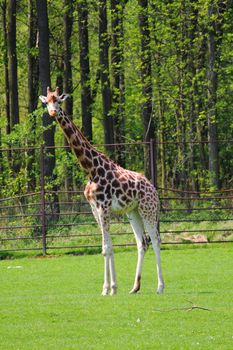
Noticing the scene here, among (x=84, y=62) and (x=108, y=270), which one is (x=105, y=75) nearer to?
(x=84, y=62)

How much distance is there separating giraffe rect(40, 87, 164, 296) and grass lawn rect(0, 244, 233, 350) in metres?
Answer: 0.70

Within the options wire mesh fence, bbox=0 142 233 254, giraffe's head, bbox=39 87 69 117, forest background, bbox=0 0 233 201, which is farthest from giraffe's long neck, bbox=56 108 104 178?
forest background, bbox=0 0 233 201

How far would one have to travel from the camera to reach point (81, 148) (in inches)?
687

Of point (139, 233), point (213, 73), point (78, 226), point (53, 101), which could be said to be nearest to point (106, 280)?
point (139, 233)

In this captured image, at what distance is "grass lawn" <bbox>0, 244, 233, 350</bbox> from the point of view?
12.3 meters

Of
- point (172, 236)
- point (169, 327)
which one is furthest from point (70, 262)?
point (169, 327)

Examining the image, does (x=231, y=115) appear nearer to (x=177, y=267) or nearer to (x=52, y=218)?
(x=52, y=218)

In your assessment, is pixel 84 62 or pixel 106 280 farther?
pixel 84 62

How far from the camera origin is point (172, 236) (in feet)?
87.0

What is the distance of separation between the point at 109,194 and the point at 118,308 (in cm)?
289

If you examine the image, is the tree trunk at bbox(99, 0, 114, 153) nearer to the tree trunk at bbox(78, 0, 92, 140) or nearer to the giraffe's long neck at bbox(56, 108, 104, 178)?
the tree trunk at bbox(78, 0, 92, 140)

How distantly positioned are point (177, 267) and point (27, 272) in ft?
9.94

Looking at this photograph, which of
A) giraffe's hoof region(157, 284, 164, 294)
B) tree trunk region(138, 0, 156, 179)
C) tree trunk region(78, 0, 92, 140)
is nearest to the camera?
giraffe's hoof region(157, 284, 164, 294)

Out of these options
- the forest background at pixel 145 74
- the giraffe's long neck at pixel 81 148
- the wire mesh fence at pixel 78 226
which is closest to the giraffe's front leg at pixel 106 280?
the giraffe's long neck at pixel 81 148
